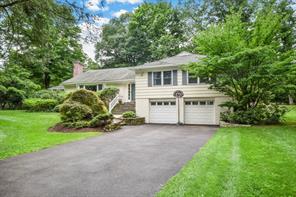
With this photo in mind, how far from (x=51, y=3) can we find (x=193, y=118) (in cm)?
1238

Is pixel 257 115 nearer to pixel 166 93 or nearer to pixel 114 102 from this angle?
pixel 166 93

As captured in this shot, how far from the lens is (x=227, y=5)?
31.5 m

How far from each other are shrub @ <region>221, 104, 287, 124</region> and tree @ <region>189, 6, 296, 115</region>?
1.37 ft

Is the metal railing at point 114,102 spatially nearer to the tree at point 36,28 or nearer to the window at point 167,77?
the window at point 167,77

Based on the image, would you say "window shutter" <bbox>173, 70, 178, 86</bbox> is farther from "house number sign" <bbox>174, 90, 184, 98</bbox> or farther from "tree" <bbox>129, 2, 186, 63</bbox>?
"tree" <bbox>129, 2, 186, 63</bbox>

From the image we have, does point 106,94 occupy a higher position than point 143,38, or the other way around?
point 143,38

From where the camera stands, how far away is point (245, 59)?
487 inches

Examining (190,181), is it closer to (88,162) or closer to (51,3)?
(88,162)

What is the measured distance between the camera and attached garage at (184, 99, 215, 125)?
52.0ft

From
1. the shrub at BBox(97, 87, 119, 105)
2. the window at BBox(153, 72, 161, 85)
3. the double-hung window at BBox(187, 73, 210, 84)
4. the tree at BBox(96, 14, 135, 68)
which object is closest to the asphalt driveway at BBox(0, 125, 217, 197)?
the double-hung window at BBox(187, 73, 210, 84)

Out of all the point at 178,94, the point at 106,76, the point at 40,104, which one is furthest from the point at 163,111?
the point at 40,104

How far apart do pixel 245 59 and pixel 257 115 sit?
3.29 meters

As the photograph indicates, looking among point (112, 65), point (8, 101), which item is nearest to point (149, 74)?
point (8, 101)

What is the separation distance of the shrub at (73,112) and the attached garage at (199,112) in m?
6.74
